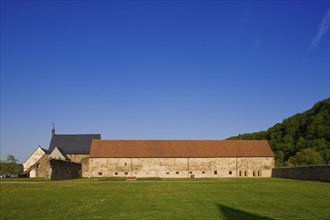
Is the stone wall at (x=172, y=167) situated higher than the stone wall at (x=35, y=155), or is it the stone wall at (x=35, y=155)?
the stone wall at (x=35, y=155)

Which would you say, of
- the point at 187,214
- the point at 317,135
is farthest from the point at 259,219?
the point at 317,135

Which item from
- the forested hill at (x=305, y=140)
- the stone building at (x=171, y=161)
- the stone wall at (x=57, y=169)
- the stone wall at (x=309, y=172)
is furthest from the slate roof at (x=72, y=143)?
the forested hill at (x=305, y=140)

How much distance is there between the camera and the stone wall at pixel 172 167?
5594cm

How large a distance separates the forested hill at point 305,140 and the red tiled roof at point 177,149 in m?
8.16

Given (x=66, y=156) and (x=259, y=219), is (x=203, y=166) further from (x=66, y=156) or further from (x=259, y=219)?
(x=259, y=219)

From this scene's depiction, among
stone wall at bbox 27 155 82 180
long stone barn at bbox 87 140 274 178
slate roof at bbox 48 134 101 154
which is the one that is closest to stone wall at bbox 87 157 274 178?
long stone barn at bbox 87 140 274 178

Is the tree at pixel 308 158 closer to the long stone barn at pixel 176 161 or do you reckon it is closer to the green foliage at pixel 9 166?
the long stone barn at pixel 176 161

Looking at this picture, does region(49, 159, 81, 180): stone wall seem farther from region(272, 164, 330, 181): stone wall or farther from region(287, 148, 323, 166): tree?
region(287, 148, 323, 166): tree

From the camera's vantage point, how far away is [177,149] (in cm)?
5819

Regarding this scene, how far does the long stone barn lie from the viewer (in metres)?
56.0

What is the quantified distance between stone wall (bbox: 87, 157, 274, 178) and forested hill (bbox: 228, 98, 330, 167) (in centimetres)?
1003

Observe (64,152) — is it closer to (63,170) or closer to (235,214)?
(63,170)

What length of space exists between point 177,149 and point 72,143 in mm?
21396

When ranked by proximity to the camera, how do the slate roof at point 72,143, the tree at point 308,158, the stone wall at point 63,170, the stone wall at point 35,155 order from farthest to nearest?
the stone wall at point 35,155 < the slate roof at point 72,143 < the tree at point 308,158 < the stone wall at point 63,170
